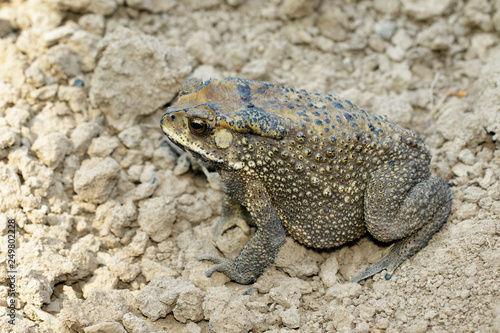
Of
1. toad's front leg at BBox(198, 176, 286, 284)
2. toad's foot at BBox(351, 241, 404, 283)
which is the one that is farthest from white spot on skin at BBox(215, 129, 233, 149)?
toad's foot at BBox(351, 241, 404, 283)

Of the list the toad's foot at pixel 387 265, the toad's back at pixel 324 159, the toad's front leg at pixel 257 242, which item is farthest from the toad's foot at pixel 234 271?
the toad's foot at pixel 387 265

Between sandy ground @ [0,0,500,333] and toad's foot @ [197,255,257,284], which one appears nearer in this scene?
sandy ground @ [0,0,500,333]

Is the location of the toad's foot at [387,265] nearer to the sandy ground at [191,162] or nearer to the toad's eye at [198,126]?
the sandy ground at [191,162]


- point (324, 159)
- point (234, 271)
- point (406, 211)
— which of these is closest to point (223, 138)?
point (324, 159)

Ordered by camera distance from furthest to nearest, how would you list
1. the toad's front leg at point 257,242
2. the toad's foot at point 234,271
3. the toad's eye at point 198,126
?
1. the toad's foot at point 234,271
2. the toad's front leg at point 257,242
3. the toad's eye at point 198,126

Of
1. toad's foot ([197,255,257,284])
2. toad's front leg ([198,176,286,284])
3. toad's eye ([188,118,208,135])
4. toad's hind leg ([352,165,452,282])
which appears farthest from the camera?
toad's foot ([197,255,257,284])

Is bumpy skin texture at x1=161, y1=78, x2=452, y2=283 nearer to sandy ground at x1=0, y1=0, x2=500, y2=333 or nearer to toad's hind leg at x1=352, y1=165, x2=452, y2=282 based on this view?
toad's hind leg at x1=352, y1=165, x2=452, y2=282

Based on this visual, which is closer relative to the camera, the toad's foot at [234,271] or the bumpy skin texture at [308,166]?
the bumpy skin texture at [308,166]

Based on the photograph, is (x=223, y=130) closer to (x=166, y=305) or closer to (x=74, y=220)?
(x=166, y=305)
